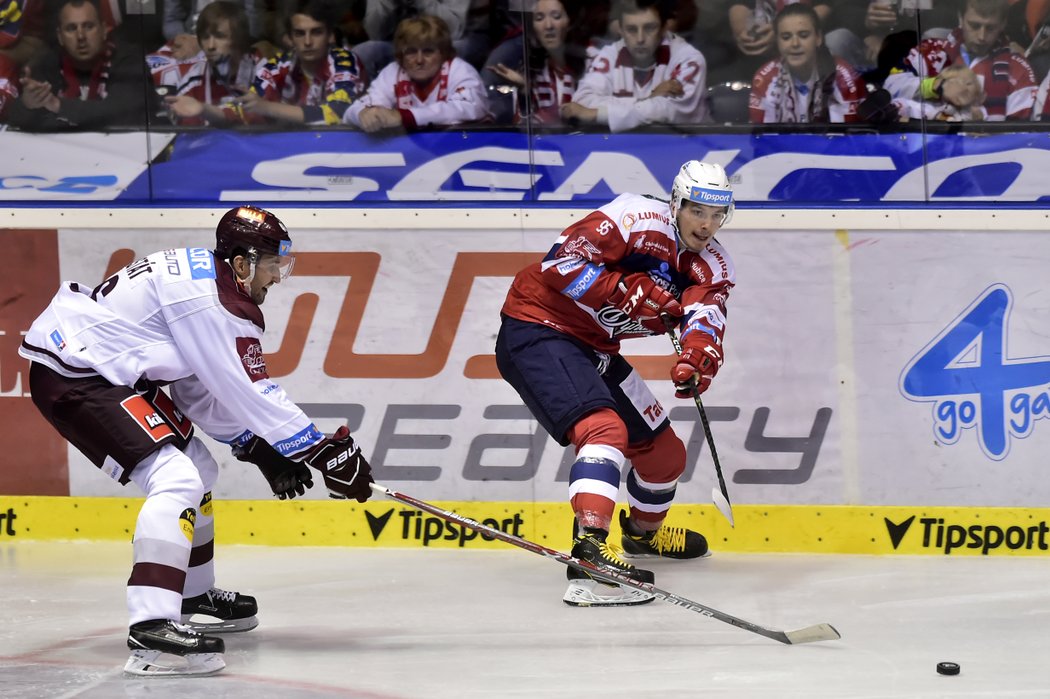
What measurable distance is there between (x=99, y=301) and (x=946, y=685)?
87.4 inches

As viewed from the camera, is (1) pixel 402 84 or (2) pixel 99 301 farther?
(1) pixel 402 84

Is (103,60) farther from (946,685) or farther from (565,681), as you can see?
(946,685)

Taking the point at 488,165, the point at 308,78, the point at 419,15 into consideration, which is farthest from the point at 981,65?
the point at 308,78

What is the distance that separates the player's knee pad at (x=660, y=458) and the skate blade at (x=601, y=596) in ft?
1.88

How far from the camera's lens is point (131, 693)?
3340 mm

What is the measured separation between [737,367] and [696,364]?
73cm

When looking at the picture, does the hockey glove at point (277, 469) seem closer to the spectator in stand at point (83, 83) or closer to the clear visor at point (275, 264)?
the clear visor at point (275, 264)

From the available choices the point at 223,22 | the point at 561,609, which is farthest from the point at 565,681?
the point at 223,22

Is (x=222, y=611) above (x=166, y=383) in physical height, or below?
below

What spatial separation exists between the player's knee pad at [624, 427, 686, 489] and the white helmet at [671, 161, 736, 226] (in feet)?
2.59

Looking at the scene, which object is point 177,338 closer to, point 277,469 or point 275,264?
point 275,264

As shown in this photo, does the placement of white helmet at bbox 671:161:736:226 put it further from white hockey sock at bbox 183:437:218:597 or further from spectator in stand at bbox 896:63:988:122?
white hockey sock at bbox 183:437:218:597

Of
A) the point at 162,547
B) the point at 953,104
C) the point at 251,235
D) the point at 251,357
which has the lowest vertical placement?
the point at 162,547

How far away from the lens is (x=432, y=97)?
5.40 meters
